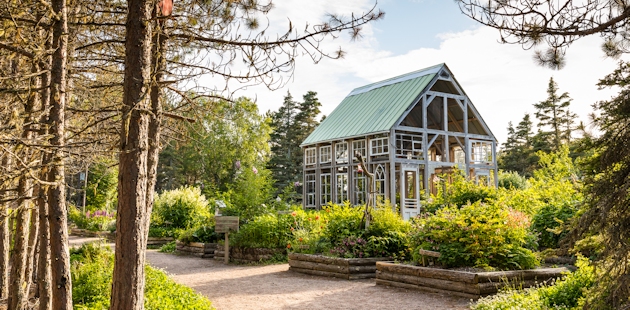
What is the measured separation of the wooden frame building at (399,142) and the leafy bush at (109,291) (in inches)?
566

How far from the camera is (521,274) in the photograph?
777cm

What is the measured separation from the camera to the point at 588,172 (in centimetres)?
476

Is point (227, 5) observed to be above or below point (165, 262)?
above

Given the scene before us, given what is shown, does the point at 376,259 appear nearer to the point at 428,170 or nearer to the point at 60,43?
the point at 60,43

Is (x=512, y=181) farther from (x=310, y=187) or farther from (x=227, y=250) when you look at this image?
(x=227, y=250)

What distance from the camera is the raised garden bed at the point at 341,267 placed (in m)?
10.0

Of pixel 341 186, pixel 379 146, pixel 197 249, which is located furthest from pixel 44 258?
pixel 341 186

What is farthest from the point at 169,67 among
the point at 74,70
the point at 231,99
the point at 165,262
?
the point at 165,262

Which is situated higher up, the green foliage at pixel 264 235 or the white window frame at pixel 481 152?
the white window frame at pixel 481 152

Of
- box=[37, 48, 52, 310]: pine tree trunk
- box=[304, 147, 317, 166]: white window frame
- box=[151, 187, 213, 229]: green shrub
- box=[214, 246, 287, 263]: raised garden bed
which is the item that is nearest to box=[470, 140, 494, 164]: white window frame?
box=[304, 147, 317, 166]: white window frame

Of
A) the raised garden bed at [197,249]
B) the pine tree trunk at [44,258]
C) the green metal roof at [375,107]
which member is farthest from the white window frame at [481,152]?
the pine tree trunk at [44,258]

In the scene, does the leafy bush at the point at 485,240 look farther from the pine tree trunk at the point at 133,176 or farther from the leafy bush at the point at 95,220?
the leafy bush at the point at 95,220

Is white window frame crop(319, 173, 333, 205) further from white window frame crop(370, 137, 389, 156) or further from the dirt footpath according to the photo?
the dirt footpath

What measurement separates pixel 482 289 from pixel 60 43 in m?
6.65
